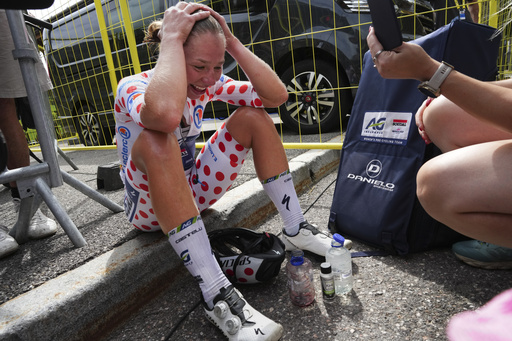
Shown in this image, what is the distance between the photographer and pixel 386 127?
→ 1640mm

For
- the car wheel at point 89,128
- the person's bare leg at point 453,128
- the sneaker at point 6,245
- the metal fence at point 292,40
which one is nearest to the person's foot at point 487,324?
the person's bare leg at point 453,128

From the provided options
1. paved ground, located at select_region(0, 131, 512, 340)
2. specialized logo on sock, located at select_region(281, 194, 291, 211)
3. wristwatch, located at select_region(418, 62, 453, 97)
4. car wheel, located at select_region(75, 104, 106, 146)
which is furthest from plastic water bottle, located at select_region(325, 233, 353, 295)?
car wheel, located at select_region(75, 104, 106, 146)

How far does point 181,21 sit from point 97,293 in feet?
3.61

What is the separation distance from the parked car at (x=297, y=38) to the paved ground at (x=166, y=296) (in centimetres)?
186

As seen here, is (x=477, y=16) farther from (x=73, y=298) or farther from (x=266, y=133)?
(x=73, y=298)

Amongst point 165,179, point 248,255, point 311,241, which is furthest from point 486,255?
point 165,179

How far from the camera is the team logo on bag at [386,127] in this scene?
5.15 feet

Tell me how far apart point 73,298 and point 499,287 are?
157 centimetres

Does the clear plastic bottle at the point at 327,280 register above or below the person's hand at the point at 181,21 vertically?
below

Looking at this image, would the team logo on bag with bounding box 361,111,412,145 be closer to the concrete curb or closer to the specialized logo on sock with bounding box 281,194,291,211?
the specialized logo on sock with bounding box 281,194,291,211

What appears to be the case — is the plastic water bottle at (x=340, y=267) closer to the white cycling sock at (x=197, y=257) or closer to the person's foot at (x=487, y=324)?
the white cycling sock at (x=197, y=257)

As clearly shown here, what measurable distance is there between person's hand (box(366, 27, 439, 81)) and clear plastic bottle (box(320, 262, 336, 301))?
0.73 meters

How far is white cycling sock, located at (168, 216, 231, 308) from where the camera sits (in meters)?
1.24

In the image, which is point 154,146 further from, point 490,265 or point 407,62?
point 490,265
